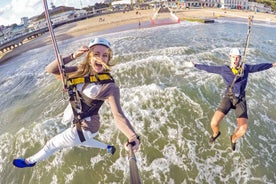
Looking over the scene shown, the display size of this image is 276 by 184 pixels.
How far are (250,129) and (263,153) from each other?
1201mm

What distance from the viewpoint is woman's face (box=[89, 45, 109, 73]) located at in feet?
13.1

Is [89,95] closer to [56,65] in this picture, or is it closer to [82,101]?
[82,101]

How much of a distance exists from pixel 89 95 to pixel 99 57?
0.66m

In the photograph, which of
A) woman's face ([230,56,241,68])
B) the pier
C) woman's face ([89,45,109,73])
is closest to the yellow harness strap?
woman's face ([89,45,109,73])

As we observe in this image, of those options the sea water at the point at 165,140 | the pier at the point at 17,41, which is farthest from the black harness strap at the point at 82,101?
the pier at the point at 17,41

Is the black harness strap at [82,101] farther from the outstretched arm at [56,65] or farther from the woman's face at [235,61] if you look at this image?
the woman's face at [235,61]

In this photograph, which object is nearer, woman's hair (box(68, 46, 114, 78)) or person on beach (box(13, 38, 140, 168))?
person on beach (box(13, 38, 140, 168))

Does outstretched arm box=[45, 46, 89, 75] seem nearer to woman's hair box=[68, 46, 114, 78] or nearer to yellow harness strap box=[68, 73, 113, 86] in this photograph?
woman's hair box=[68, 46, 114, 78]

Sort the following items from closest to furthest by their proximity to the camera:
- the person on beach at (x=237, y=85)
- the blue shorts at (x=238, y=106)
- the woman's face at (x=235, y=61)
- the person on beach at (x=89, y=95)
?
the person on beach at (x=89, y=95), the woman's face at (x=235, y=61), the person on beach at (x=237, y=85), the blue shorts at (x=238, y=106)

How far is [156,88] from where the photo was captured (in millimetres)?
11680

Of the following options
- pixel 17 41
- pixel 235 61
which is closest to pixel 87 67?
pixel 235 61

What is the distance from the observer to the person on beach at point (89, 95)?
3885 mm

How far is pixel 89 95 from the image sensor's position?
4.18m

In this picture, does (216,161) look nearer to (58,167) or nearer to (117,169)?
(117,169)
